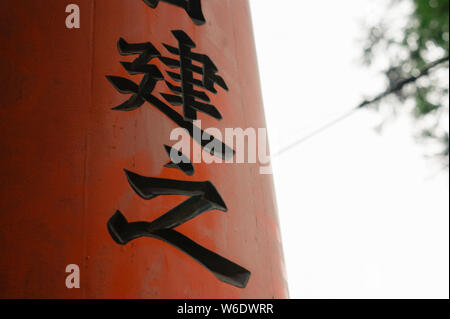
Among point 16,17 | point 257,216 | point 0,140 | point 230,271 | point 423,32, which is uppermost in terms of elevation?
point 423,32

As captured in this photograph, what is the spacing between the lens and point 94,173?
222 cm

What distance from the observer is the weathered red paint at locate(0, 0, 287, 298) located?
2023mm

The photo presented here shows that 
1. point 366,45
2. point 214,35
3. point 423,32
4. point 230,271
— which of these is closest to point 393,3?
point 423,32

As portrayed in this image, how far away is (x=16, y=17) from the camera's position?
8.82ft

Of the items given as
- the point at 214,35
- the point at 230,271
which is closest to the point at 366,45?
the point at 214,35

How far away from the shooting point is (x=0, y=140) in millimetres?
2277

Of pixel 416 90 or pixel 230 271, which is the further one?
pixel 416 90

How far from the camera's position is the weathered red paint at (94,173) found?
2023mm

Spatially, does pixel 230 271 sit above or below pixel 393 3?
below
